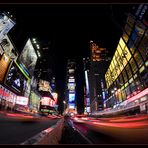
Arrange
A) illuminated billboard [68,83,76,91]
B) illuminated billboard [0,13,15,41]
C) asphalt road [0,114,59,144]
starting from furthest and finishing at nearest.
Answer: illuminated billboard [68,83,76,91]
illuminated billboard [0,13,15,41]
asphalt road [0,114,59,144]

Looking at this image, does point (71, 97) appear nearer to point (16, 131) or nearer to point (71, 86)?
point (71, 86)

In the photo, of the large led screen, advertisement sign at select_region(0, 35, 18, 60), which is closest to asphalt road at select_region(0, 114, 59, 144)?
the large led screen

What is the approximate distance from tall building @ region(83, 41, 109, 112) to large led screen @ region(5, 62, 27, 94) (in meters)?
61.7

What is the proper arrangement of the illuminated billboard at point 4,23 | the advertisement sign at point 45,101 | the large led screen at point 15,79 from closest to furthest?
the illuminated billboard at point 4,23 < the large led screen at point 15,79 < the advertisement sign at point 45,101

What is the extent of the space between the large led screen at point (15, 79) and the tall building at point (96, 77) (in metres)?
61.7

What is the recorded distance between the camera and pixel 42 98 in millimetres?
74250

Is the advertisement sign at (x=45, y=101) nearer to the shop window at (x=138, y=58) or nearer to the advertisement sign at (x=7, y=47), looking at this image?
the advertisement sign at (x=7, y=47)

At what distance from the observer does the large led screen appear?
3016 cm

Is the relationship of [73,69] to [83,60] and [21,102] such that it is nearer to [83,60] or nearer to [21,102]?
[83,60]

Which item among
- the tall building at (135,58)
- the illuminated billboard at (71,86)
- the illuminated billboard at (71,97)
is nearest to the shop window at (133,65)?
the tall building at (135,58)

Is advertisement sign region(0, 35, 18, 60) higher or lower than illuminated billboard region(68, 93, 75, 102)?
lower

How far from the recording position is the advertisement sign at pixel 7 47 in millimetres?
25575

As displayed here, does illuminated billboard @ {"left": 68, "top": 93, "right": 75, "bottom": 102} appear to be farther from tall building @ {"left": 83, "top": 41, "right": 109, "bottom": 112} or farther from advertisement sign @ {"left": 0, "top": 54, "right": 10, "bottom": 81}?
advertisement sign @ {"left": 0, "top": 54, "right": 10, "bottom": 81}
